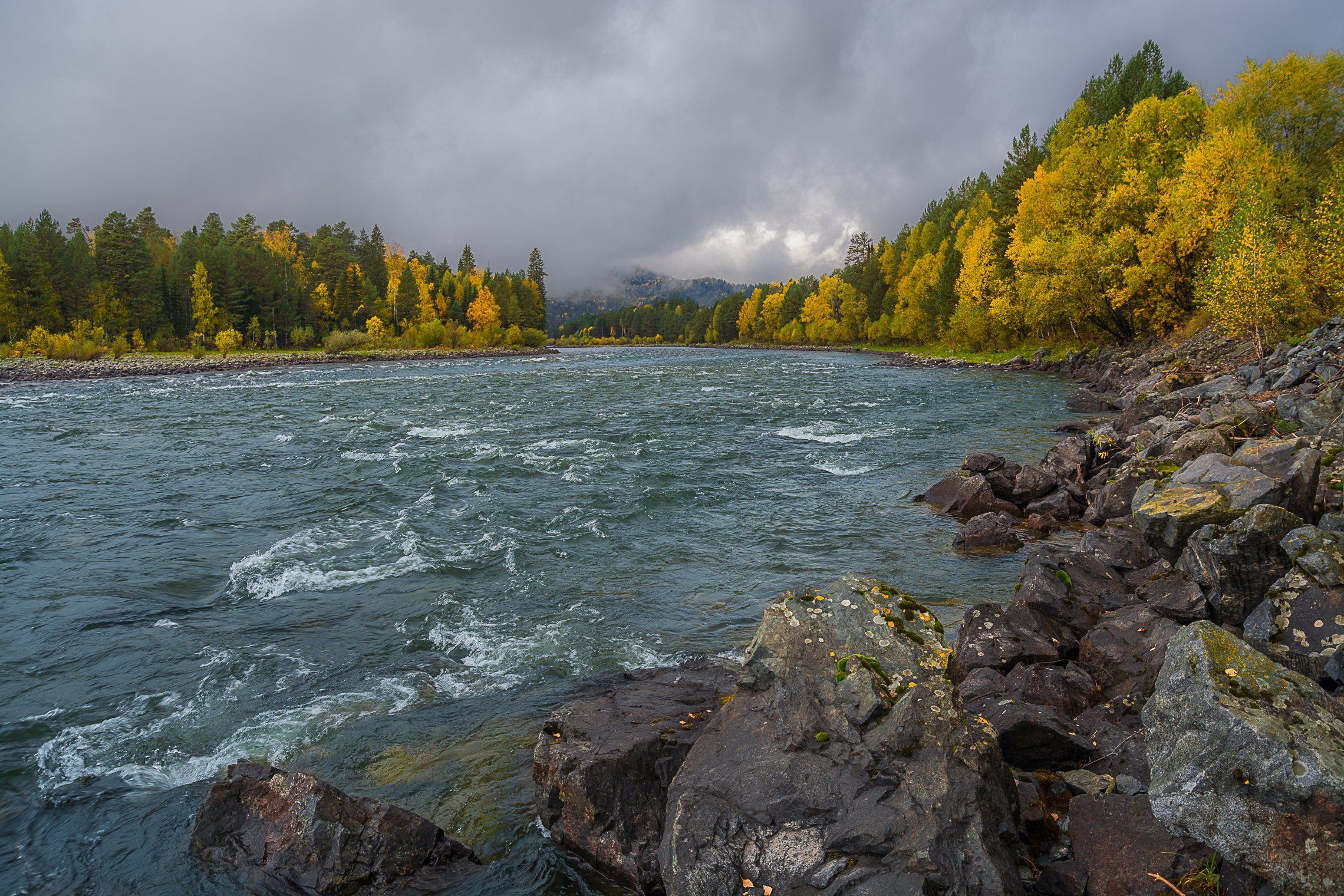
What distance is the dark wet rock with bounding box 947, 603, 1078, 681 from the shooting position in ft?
28.3

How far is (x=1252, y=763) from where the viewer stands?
171 inches

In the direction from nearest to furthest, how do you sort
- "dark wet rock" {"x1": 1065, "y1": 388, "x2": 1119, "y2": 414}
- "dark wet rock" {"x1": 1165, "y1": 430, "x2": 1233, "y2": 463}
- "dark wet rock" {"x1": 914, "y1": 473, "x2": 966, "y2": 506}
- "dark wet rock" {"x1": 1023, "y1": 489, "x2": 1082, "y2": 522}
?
"dark wet rock" {"x1": 1165, "y1": 430, "x2": 1233, "y2": 463}, "dark wet rock" {"x1": 1023, "y1": 489, "x2": 1082, "y2": 522}, "dark wet rock" {"x1": 914, "y1": 473, "x2": 966, "y2": 506}, "dark wet rock" {"x1": 1065, "y1": 388, "x2": 1119, "y2": 414}

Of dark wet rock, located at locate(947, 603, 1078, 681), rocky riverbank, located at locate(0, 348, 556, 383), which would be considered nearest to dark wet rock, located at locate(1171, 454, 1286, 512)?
dark wet rock, located at locate(947, 603, 1078, 681)

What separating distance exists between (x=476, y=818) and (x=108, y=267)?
122m

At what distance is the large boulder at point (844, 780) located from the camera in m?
4.87

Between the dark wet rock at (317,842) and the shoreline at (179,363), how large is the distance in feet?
244

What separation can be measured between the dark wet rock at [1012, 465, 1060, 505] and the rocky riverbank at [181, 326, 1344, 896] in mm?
7277

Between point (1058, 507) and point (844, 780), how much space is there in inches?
542

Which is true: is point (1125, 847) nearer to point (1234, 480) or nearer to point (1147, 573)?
point (1147, 573)

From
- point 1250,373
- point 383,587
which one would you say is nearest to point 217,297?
point 383,587

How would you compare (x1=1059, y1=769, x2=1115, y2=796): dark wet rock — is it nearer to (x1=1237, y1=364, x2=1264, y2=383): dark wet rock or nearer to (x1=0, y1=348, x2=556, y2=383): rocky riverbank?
(x1=1237, y1=364, x2=1264, y2=383): dark wet rock

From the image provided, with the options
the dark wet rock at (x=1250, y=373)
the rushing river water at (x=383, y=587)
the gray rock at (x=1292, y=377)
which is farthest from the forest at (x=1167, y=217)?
the rushing river water at (x=383, y=587)

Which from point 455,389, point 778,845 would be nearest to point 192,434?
point 455,389

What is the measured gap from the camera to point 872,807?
520 centimetres
